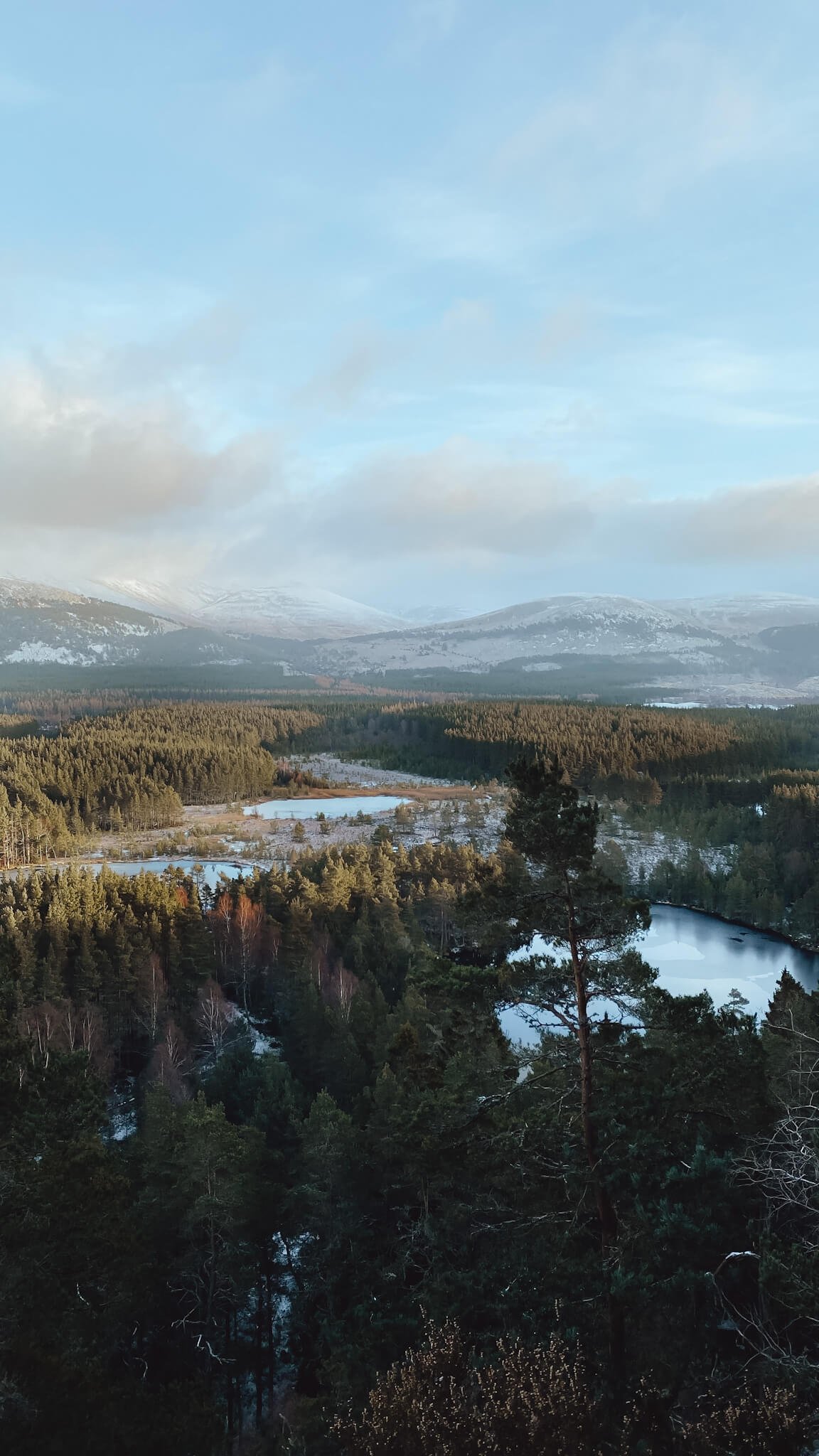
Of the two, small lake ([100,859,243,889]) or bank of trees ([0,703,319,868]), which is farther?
bank of trees ([0,703,319,868])

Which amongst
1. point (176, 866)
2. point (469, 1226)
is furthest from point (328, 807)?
point (469, 1226)

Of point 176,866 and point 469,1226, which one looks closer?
point 469,1226

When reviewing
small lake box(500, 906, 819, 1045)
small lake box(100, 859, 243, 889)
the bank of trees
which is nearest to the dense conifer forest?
small lake box(500, 906, 819, 1045)

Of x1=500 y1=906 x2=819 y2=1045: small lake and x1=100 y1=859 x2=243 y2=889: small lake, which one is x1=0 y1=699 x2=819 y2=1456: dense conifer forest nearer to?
x1=500 y1=906 x2=819 y2=1045: small lake

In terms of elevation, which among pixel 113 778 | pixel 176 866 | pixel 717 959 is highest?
pixel 113 778

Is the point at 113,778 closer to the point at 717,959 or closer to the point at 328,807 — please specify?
the point at 328,807

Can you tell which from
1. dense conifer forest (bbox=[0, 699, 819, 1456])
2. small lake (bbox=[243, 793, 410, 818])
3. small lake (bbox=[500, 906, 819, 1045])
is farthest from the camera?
small lake (bbox=[243, 793, 410, 818])
